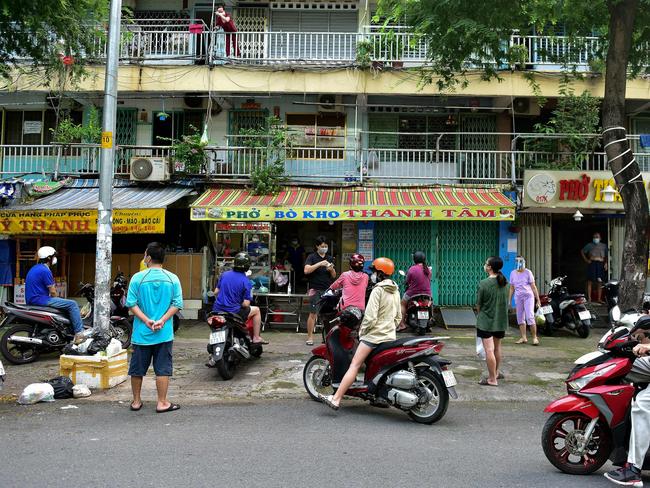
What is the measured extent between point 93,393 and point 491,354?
5.04 meters

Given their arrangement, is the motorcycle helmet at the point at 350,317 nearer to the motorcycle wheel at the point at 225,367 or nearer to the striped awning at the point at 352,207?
the motorcycle wheel at the point at 225,367

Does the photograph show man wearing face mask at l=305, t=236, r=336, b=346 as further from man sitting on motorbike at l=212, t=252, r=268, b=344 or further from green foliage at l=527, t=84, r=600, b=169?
green foliage at l=527, t=84, r=600, b=169

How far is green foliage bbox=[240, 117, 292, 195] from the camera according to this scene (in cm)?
1229

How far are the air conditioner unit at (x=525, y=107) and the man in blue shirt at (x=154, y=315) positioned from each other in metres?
11.0

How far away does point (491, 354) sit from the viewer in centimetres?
675

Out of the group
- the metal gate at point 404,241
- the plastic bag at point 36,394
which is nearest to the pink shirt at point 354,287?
the plastic bag at point 36,394

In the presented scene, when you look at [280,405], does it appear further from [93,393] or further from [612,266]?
[612,266]

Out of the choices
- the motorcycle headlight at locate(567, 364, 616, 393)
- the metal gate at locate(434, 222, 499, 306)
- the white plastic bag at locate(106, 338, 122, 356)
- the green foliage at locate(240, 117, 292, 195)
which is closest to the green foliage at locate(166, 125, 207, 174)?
the green foliage at locate(240, 117, 292, 195)

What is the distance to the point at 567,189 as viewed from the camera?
11852mm

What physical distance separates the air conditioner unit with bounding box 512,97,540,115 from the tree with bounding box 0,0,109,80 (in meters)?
10.0

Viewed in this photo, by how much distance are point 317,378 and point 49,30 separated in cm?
879

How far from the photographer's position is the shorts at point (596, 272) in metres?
12.8

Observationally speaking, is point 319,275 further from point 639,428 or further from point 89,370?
point 639,428

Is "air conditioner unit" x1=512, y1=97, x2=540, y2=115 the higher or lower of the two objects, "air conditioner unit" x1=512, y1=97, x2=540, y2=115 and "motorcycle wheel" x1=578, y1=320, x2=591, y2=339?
the higher
